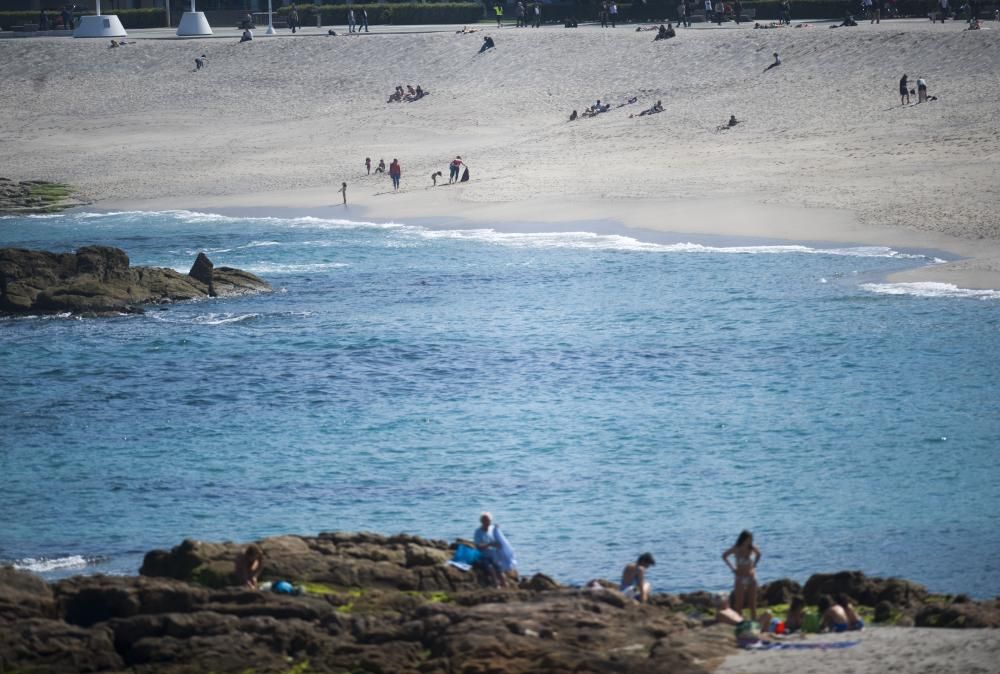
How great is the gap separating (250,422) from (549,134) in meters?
35.2

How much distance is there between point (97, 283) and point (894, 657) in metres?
31.3

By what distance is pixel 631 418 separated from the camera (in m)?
30.7

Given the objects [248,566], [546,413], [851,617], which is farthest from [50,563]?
[851,617]

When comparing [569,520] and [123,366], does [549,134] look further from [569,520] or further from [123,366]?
[569,520]

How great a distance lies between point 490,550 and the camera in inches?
794

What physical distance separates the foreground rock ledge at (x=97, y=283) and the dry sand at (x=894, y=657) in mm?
28813

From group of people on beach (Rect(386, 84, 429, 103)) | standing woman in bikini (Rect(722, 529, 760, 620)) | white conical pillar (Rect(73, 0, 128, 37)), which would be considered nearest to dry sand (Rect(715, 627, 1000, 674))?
standing woman in bikini (Rect(722, 529, 760, 620))

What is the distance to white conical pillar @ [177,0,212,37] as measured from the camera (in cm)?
8662

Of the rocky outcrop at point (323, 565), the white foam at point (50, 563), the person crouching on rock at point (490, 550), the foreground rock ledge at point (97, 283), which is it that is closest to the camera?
the rocky outcrop at point (323, 565)

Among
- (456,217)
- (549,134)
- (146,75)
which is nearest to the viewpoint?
(456,217)

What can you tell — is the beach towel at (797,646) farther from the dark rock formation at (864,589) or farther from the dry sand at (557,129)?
the dry sand at (557,129)

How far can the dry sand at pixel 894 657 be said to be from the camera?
1605 centimetres

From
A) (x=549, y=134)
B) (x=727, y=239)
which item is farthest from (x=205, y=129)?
(x=727, y=239)

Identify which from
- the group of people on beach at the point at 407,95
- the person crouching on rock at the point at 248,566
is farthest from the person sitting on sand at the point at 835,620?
the group of people on beach at the point at 407,95
